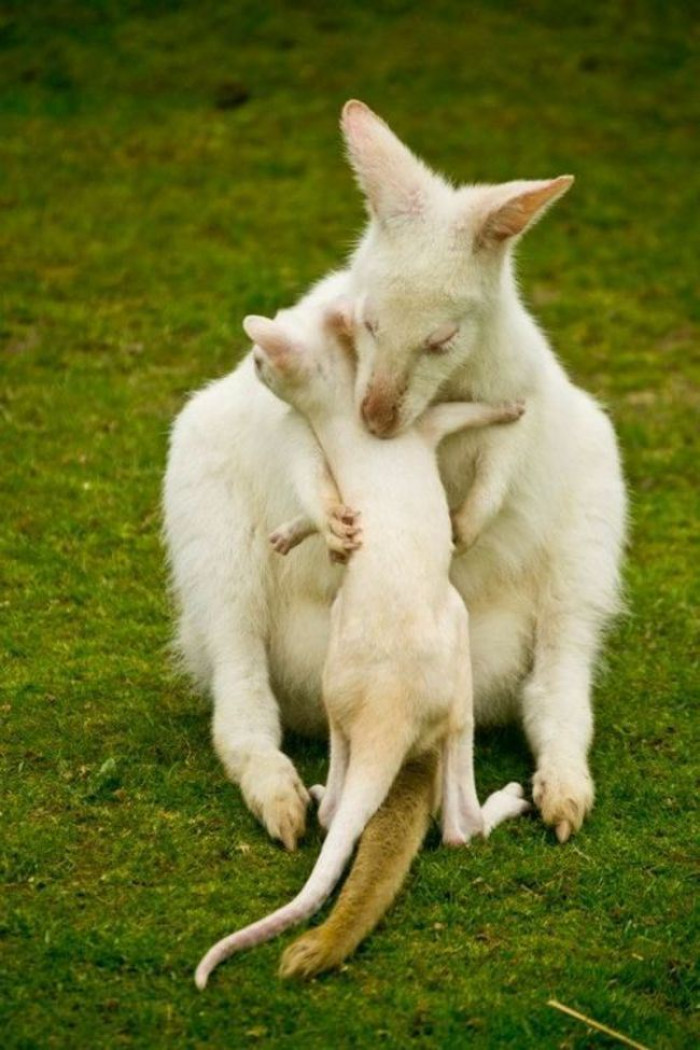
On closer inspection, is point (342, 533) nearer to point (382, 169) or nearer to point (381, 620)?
point (381, 620)

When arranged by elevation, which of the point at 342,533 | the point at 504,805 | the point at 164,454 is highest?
the point at 342,533

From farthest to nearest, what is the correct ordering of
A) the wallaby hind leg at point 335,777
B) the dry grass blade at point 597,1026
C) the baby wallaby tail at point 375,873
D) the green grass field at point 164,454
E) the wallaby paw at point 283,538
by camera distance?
the wallaby paw at point 283,538 → the wallaby hind leg at point 335,777 → the green grass field at point 164,454 → the baby wallaby tail at point 375,873 → the dry grass blade at point 597,1026

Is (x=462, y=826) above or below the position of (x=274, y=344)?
below

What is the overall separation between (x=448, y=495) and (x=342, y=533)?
642 millimetres

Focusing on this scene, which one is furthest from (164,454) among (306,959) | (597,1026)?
(597,1026)

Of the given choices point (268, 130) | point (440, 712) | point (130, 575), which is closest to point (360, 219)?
point (268, 130)

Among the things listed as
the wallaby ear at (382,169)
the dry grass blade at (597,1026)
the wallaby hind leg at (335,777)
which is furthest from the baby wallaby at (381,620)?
the dry grass blade at (597,1026)

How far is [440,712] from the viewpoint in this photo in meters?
4.80

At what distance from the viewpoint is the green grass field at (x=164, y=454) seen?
437cm

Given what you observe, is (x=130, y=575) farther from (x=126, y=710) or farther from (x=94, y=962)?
(x=94, y=962)

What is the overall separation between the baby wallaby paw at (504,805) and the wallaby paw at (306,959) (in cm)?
93

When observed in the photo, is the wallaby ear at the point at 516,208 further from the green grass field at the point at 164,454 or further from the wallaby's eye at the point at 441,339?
the green grass field at the point at 164,454

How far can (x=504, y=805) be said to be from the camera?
206 inches

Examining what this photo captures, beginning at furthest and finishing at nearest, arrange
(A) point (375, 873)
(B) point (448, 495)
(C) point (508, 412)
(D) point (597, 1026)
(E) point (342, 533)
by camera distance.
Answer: (B) point (448, 495) < (C) point (508, 412) < (E) point (342, 533) < (A) point (375, 873) < (D) point (597, 1026)
